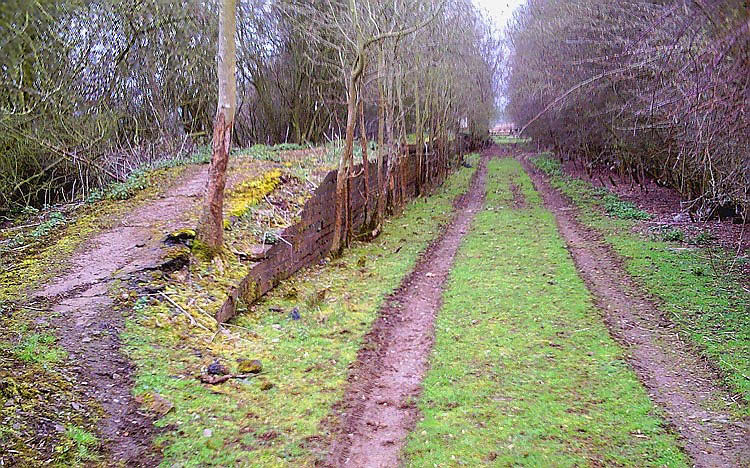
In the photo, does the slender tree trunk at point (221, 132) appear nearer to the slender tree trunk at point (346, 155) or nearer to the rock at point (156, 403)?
the slender tree trunk at point (346, 155)

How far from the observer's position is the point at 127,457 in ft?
13.2

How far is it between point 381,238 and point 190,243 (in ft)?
19.8

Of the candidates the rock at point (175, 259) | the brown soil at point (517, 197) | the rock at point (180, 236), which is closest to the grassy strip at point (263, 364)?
the rock at point (175, 259)

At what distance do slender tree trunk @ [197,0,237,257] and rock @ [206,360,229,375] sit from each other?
2621 millimetres

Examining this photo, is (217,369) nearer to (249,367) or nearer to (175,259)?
(249,367)

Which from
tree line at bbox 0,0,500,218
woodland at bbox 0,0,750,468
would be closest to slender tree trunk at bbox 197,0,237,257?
woodland at bbox 0,0,750,468

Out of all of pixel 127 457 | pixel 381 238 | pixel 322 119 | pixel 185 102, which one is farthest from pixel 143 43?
pixel 127 457

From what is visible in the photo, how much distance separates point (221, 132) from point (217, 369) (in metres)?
3.42

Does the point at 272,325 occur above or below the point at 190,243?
below

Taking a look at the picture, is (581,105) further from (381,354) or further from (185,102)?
(381,354)

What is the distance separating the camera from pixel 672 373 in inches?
231

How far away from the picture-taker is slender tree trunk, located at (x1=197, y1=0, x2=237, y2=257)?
25.0 feet

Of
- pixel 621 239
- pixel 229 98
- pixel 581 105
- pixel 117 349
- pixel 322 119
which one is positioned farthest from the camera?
pixel 322 119

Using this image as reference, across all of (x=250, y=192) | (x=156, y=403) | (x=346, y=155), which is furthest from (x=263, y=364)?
(x=346, y=155)
